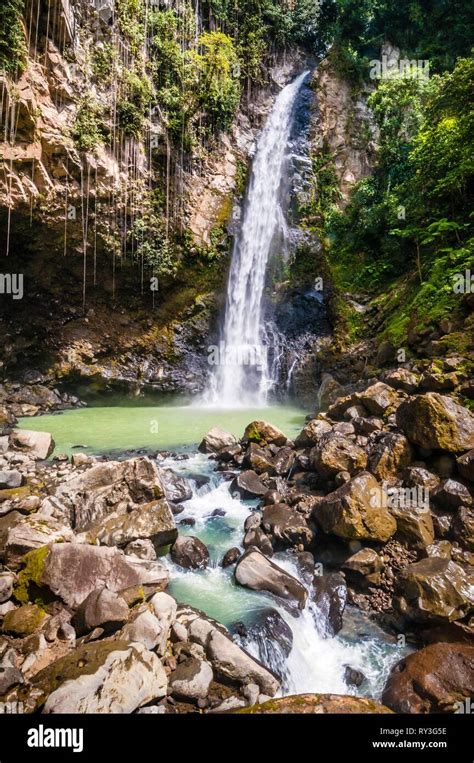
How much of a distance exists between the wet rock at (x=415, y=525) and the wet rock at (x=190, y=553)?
2.61 m

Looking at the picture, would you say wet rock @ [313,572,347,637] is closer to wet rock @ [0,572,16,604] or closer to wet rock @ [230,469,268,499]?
wet rock @ [230,469,268,499]

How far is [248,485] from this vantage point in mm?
6816

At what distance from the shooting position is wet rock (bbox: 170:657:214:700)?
10.1 feet

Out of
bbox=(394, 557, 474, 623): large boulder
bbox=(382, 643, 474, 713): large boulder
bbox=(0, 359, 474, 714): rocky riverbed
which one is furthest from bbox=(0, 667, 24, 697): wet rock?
bbox=(394, 557, 474, 623): large boulder

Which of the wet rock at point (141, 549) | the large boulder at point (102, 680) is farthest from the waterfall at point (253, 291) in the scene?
the large boulder at point (102, 680)

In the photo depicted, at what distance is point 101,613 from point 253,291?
566 inches

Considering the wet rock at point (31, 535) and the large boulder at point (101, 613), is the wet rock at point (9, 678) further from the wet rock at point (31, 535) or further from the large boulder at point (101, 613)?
the wet rock at point (31, 535)

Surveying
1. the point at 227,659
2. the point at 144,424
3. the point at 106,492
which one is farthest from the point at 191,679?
the point at 144,424

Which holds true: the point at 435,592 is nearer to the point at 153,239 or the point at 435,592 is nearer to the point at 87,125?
the point at 153,239

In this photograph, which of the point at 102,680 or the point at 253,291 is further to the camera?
the point at 253,291

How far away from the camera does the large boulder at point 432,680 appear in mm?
3133

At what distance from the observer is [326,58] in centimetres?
1850
